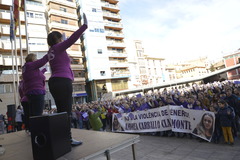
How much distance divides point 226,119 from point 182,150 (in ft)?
6.91

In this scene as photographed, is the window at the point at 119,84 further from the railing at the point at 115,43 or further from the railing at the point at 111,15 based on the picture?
the railing at the point at 111,15

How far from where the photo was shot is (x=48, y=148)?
2.19m

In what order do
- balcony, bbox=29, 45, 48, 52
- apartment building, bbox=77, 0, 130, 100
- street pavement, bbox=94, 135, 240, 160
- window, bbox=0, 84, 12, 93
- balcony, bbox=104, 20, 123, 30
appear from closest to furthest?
street pavement, bbox=94, 135, 240, 160 < window, bbox=0, 84, 12, 93 < balcony, bbox=29, 45, 48, 52 < apartment building, bbox=77, 0, 130, 100 < balcony, bbox=104, 20, 123, 30

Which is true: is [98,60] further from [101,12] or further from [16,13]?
[16,13]

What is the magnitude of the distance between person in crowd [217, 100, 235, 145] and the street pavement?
316 millimetres

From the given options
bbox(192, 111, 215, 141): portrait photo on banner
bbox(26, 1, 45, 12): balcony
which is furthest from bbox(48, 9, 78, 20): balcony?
bbox(192, 111, 215, 141): portrait photo on banner

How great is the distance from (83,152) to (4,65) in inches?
1424

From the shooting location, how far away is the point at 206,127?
7375 mm

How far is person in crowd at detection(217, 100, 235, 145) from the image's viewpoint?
683 cm

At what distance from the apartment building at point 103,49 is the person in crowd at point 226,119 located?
3967 cm

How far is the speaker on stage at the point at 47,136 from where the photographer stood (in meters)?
2.17

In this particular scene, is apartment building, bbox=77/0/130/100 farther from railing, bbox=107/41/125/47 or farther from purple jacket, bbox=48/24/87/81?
purple jacket, bbox=48/24/87/81

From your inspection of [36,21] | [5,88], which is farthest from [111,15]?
[5,88]

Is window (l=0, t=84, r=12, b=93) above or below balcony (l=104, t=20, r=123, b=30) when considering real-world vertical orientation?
below
